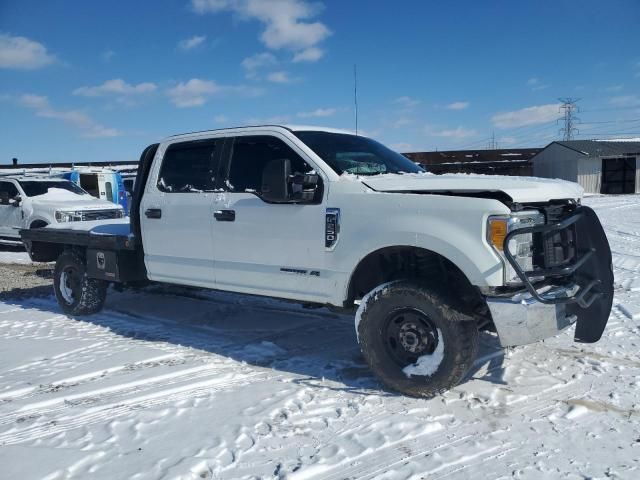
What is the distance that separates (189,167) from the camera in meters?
5.43

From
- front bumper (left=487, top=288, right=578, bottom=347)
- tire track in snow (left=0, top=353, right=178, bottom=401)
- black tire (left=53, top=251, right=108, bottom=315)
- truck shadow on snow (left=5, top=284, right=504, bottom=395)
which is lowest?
truck shadow on snow (left=5, top=284, right=504, bottom=395)

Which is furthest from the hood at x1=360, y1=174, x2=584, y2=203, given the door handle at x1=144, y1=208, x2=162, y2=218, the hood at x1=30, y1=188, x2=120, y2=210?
the hood at x1=30, y1=188, x2=120, y2=210

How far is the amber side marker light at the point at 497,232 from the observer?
3.53m

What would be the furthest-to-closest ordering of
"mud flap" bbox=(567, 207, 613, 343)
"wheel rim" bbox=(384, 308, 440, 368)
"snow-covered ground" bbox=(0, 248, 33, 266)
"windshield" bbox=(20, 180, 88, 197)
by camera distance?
"windshield" bbox=(20, 180, 88, 197) < "snow-covered ground" bbox=(0, 248, 33, 266) < "mud flap" bbox=(567, 207, 613, 343) < "wheel rim" bbox=(384, 308, 440, 368)

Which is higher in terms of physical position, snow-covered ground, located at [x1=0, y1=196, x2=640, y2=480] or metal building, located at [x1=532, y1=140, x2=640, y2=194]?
metal building, located at [x1=532, y1=140, x2=640, y2=194]

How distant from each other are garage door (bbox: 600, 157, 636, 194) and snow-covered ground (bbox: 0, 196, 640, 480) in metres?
35.2

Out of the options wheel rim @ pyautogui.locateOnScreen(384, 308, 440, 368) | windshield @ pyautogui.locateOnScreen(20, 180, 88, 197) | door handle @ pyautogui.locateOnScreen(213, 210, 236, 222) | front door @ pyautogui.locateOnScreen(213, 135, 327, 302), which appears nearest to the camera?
wheel rim @ pyautogui.locateOnScreen(384, 308, 440, 368)

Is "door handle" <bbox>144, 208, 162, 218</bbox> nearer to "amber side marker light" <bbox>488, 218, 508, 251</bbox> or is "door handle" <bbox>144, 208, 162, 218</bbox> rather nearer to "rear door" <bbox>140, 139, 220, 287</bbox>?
"rear door" <bbox>140, 139, 220, 287</bbox>

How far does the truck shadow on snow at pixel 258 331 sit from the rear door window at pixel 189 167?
1.18 m

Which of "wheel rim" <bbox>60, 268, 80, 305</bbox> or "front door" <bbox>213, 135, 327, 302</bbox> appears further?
"wheel rim" <bbox>60, 268, 80, 305</bbox>

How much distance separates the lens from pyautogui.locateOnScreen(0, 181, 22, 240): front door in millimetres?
12789

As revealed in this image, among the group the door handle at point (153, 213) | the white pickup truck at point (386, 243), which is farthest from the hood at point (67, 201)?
the white pickup truck at point (386, 243)

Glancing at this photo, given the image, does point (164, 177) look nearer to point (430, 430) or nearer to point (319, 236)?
point (319, 236)

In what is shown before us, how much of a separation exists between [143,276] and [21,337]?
1418 millimetres
